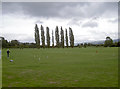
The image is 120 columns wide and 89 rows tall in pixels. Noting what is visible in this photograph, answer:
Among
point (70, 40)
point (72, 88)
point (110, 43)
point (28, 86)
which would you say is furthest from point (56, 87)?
point (110, 43)

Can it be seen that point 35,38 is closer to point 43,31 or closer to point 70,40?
point 43,31

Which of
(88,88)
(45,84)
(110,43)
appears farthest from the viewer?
(110,43)

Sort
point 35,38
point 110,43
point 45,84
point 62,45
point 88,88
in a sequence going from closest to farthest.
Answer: point 88,88, point 45,84, point 35,38, point 62,45, point 110,43

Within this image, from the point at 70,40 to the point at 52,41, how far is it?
1189cm

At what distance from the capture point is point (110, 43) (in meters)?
114

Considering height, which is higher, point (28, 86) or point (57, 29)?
point (57, 29)

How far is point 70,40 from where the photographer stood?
10019 centimetres

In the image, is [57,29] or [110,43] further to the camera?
[110,43]

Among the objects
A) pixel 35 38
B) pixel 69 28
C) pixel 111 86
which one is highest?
pixel 69 28

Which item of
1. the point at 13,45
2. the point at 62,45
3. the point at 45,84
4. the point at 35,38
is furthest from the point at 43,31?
the point at 45,84

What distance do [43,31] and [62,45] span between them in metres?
14.8

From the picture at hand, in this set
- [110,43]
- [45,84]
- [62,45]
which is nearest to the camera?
Answer: [45,84]

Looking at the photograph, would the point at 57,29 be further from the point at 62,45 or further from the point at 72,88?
the point at 72,88

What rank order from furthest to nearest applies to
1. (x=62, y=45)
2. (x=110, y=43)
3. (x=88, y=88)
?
(x=110, y=43), (x=62, y=45), (x=88, y=88)
